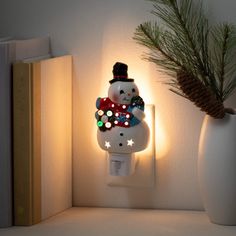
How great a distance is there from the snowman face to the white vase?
0.39 feet

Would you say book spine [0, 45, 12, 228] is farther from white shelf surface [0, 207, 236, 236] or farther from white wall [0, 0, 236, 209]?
white wall [0, 0, 236, 209]

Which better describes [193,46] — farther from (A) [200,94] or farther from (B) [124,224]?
(B) [124,224]

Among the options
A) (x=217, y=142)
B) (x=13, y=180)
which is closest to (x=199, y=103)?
(x=217, y=142)

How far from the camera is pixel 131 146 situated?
116cm

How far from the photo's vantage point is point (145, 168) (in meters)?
1.23

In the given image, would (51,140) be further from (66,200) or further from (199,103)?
(199,103)

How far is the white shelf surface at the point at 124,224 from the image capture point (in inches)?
43.2

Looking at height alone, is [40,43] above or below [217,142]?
above

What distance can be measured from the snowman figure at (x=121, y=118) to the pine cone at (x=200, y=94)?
113mm

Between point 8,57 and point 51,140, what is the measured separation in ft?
0.52

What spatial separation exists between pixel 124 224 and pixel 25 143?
191 millimetres

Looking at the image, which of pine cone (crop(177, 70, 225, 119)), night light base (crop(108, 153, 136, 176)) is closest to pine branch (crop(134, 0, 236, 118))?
pine cone (crop(177, 70, 225, 119))

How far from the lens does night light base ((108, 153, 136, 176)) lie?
3.85 ft

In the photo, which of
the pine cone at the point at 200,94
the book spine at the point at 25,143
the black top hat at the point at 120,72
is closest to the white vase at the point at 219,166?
the pine cone at the point at 200,94
